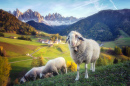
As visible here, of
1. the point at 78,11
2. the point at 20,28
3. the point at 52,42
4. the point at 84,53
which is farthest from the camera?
the point at 52,42

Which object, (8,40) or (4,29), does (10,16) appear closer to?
(4,29)

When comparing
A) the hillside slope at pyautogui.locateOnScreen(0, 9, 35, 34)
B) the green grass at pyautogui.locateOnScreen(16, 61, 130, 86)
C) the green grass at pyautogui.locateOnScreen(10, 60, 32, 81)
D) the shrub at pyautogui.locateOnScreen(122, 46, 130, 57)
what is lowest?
the green grass at pyautogui.locateOnScreen(10, 60, 32, 81)

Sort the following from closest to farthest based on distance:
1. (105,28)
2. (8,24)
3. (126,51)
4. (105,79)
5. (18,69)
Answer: (105,79)
(18,69)
(8,24)
(126,51)
(105,28)

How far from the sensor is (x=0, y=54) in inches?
385

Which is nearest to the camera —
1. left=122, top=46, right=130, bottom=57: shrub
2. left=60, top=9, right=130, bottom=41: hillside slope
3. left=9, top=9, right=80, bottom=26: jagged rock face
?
left=9, top=9, right=80, bottom=26: jagged rock face

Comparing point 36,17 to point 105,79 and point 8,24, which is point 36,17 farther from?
point 105,79

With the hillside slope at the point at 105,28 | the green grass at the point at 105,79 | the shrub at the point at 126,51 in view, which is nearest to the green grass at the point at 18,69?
the green grass at the point at 105,79

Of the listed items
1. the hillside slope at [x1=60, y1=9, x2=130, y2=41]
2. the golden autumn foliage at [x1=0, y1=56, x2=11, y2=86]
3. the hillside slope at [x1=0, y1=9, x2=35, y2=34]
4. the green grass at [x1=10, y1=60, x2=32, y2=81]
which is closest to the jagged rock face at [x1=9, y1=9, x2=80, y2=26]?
the hillside slope at [x1=0, y1=9, x2=35, y2=34]

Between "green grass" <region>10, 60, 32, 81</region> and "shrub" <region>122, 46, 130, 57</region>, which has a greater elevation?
"shrub" <region>122, 46, 130, 57</region>

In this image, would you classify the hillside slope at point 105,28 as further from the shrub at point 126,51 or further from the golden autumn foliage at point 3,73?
the golden autumn foliage at point 3,73

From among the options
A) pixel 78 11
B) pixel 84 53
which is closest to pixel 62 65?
pixel 84 53

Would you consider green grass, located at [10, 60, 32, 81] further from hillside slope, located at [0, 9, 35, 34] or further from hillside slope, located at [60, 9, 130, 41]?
hillside slope, located at [60, 9, 130, 41]

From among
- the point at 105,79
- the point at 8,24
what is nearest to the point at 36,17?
the point at 8,24

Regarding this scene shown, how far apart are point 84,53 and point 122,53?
2458cm
